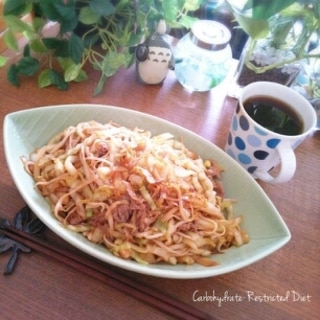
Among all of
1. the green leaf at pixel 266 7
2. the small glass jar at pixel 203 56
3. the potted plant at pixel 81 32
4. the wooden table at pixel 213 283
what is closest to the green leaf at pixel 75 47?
the potted plant at pixel 81 32

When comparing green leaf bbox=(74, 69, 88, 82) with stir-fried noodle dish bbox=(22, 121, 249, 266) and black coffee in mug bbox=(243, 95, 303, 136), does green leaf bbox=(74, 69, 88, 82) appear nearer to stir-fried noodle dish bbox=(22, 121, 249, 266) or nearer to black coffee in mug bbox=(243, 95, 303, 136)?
stir-fried noodle dish bbox=(22, 121, 249, 266)

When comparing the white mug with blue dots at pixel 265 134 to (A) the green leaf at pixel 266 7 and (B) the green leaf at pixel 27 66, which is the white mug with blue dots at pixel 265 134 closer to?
(A) the green leaf at pixel 266 7

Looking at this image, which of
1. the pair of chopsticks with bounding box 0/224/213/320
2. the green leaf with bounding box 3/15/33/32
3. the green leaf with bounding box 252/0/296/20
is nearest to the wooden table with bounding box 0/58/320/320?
the pair of chopsticks with bounding box 0/224/213/320

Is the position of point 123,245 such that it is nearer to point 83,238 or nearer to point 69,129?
point 83,238

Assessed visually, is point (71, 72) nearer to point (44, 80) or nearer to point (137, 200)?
point (44, 80)

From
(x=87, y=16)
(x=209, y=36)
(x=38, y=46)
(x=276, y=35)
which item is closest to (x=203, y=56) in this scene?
(x=209, y=36)
